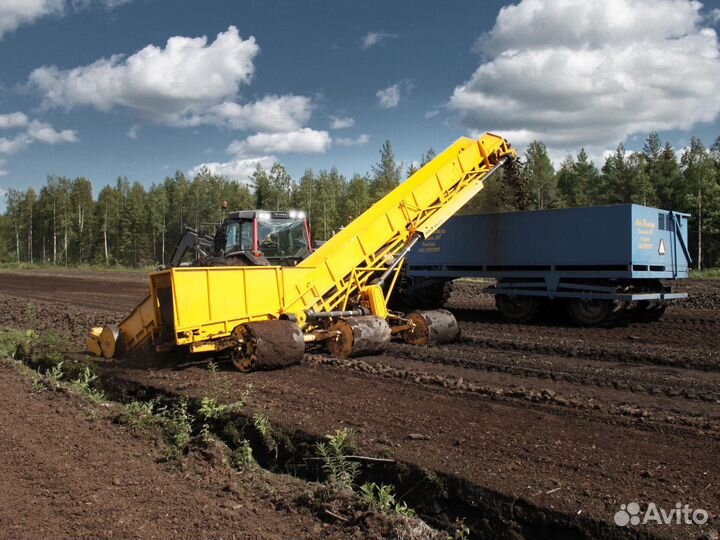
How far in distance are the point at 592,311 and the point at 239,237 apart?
24.4 feet

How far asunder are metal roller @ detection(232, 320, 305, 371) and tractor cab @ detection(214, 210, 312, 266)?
363cm

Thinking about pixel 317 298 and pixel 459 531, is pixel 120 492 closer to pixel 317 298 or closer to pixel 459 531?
pixel 459 531

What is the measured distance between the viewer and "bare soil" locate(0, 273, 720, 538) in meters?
3.74

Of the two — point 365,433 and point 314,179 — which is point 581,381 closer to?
point 365,433

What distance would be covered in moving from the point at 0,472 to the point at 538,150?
48.4 meters

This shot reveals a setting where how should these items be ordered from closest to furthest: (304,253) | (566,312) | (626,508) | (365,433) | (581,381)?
(626,508) → (365,433) → (581,381) → (304,253) → (566,312)

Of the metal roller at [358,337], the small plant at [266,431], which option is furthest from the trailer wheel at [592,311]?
the small plant at [266,431]

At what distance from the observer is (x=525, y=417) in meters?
5.49

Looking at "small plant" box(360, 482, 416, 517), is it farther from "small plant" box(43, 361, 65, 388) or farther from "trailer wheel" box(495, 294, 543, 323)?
"trailer wheel" box(495, 294, 543, 323)

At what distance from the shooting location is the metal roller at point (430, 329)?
9.72 metres

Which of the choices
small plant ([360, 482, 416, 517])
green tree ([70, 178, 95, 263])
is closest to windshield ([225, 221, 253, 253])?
small plant ([360, 482, 416, 517])

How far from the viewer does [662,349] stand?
9352mm

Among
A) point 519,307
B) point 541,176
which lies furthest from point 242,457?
point 541,176

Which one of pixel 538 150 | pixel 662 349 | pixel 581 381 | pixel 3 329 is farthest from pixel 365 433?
pixel 538 150
